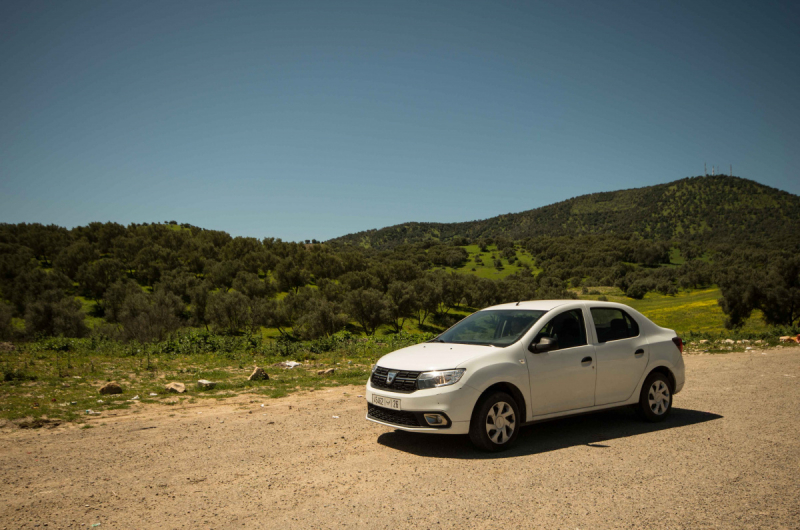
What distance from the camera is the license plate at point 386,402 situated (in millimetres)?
5926

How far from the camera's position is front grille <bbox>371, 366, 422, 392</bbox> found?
19.4 ft

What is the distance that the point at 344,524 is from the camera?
3.92 m

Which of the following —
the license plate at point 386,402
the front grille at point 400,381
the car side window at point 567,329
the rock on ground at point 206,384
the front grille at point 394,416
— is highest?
the car side window at point 567,329

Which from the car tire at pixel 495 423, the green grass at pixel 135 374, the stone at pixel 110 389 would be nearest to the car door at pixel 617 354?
the car tire at pixel 495 423

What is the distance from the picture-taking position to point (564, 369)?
6.43 metres

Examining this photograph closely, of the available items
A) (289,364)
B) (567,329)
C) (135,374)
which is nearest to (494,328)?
(567,329)

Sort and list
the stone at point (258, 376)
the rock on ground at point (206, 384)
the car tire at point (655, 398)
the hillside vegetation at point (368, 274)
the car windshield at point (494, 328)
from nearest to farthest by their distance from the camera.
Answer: the car windshield at point (494, 328)
the car tire at point (655, 398)
the rock on ground at point (206, 384)
the stone at point (258, 376)
the hillside vegetation at point (368, 274)

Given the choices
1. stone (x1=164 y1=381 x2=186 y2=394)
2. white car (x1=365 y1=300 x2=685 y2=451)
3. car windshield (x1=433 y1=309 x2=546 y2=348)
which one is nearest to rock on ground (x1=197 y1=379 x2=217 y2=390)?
stone (x1=164 y1=381 x2=186 y2=394)

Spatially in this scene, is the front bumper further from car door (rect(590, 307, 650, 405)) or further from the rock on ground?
the rock on ground

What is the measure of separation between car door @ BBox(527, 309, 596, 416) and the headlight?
108 cm

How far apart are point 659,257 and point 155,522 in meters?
149

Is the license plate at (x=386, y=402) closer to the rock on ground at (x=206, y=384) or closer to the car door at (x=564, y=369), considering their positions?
the car door at (x=564, y=369)

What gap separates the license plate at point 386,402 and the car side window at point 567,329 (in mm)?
2171

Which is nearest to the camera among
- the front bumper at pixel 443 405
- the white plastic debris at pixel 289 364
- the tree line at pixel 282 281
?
the front bumper at pixel 443 405
